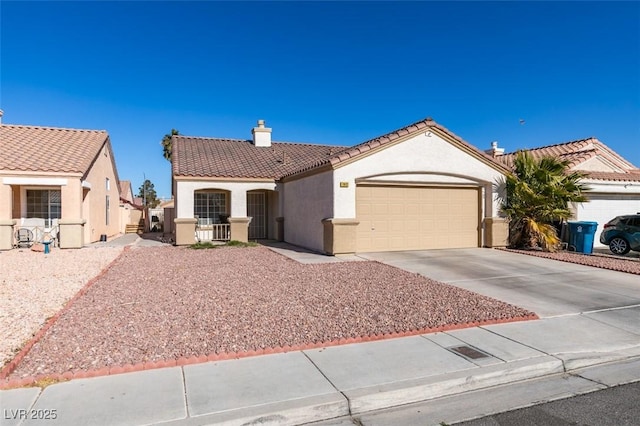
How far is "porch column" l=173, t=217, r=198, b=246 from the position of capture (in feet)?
59.3

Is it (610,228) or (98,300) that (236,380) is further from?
(610,228)

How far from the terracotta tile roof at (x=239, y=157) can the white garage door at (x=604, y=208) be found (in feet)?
36.7

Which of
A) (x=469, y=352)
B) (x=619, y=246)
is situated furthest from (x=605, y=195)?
(x=469, y=352)

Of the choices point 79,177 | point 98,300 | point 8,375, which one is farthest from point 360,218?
point 79,177

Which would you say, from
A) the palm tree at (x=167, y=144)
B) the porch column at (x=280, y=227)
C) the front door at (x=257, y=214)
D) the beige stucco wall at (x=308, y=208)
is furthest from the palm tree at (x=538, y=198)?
the palm tree at (x=167, y=144)

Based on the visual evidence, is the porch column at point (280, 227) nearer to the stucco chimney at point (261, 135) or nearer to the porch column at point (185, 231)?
the porch column at point (185, 231)

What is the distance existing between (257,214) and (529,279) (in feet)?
47.2

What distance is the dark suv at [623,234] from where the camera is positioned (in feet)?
46.5

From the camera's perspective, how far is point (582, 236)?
47.8ft

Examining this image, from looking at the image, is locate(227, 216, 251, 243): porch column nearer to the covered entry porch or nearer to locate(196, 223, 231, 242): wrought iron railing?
the covered entry porch

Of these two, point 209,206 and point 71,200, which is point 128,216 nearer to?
point 209,206

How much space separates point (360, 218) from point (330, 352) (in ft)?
30.9

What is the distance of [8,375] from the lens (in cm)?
441

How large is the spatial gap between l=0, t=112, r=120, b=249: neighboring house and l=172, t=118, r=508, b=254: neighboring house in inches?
172
